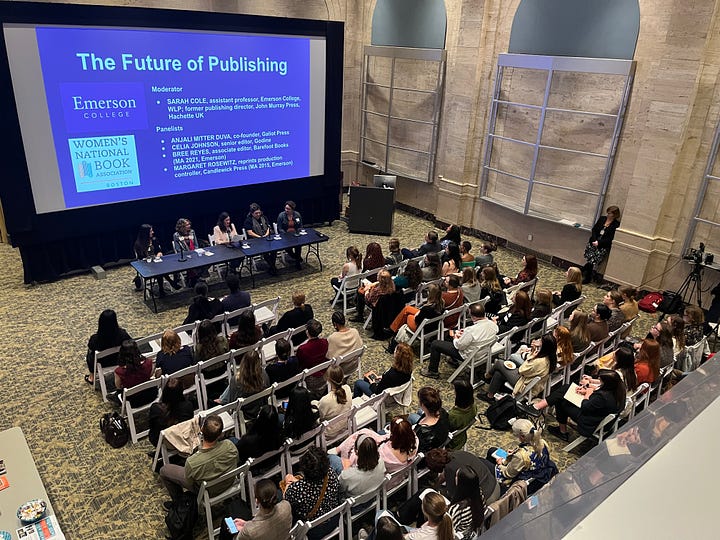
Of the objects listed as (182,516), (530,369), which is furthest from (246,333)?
(530,369)

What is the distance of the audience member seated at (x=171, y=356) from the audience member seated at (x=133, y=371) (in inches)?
4.7

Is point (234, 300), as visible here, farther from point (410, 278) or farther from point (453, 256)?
point (453, 256)

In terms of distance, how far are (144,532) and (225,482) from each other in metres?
Answer: 0.86

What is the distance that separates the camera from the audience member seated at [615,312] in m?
6.12

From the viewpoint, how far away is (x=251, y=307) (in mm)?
6293

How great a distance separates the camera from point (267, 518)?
3.24 metres

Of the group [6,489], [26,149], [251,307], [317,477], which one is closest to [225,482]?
[317,477]

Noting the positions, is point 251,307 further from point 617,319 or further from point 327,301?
point 617,319

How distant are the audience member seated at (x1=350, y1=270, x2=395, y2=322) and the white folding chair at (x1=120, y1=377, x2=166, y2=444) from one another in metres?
2.93

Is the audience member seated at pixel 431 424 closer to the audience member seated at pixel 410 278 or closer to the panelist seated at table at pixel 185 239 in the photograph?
the audience member seated at pixel 410 278

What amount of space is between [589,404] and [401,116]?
8924 mm

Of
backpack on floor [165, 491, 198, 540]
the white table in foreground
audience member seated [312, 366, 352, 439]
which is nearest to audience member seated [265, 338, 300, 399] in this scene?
audience member seated [312, 366, 352, 439]

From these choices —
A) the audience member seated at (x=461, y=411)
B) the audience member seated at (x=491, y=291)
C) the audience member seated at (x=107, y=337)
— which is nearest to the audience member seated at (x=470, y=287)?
the audience member seated at (x=491, y=291)

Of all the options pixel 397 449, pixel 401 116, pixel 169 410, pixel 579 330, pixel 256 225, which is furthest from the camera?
pixel 401 116
